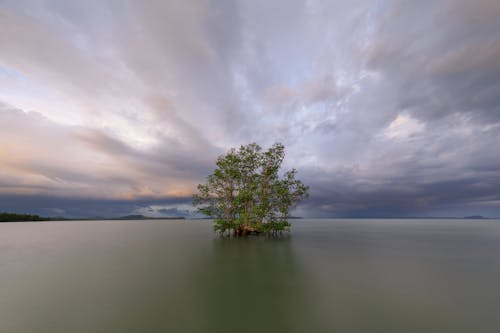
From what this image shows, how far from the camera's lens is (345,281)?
543 inches

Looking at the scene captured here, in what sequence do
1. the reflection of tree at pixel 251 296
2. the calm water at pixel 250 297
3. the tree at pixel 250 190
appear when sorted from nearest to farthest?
1. the reflection of tree at pixel 251 296
2. the calm water at pixel 250 297
3. the tree at pixel 250 190

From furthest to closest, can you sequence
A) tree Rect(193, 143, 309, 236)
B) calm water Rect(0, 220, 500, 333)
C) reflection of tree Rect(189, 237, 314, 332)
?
tree Rect(193, 143, 309, 236)
calm water Rect(0, 220, 500, 333)
reflection of tree Rect(189, 237, 314, 332)

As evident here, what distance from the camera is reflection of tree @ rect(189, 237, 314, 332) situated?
825 centimetres

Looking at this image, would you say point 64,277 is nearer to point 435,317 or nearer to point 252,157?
point 435,317

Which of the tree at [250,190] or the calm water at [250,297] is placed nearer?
the calm water at [250,297]

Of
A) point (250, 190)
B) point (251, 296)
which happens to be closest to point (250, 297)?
point (251, 296)

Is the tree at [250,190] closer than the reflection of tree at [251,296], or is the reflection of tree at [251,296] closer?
the reflection of tree at [251,296]

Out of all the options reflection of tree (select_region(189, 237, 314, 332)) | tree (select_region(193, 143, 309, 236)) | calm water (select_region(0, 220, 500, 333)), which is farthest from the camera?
tree (select_region(193, 143, 309, 236))

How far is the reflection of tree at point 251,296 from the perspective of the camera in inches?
325

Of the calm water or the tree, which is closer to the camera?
the calm water

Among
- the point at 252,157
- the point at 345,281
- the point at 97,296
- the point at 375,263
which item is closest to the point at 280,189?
the point at 252,157

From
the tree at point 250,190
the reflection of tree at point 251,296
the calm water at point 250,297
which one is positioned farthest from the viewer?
the tree at point 250,190

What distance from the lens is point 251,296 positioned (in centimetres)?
1110

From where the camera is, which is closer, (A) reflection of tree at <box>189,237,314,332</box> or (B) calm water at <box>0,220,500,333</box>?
(A) reflection of tree at <box>189,237,314,332</box>
